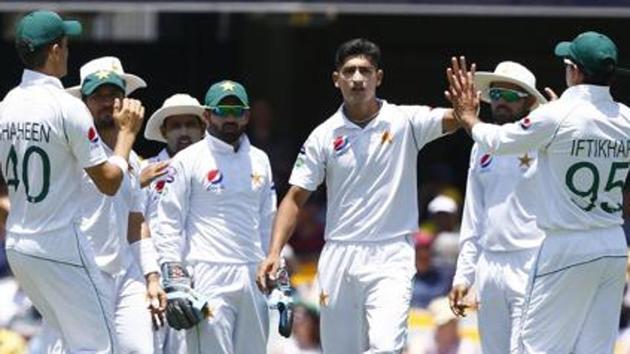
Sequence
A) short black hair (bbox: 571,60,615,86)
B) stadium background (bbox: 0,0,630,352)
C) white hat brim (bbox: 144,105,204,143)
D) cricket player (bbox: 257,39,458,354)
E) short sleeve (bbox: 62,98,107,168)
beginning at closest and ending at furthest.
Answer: short sleeve (bbox: 62,98,107,168), short black hair (bbox: 571,60,615,86), cricket player (bbox: 257,39,458,354), white hat brim (bbox: 144,105,204,143), stadium background (bbox: 0,0,630,352)

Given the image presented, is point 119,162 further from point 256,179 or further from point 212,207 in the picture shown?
point 256,179

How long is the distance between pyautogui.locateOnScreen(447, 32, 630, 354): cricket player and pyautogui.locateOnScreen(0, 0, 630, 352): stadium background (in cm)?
624

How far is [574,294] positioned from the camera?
11633 mm

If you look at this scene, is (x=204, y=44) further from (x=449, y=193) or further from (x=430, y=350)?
(x=430, y=350)

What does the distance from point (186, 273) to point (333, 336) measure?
0.98 meters

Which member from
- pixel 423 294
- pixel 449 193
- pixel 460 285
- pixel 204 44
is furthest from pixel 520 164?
pixel 204 44

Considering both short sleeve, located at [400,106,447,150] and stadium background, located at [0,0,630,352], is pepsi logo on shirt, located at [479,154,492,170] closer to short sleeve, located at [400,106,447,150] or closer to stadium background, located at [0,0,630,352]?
short sleeve, located at [400,106,447,150]

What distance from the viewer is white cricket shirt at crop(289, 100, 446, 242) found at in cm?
1245

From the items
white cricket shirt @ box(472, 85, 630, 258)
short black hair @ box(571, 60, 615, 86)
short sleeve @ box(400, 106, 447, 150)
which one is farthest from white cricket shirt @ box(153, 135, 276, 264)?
short black hair @ box(571, 60, 615, 86)

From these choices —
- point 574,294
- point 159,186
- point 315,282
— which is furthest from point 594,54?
point 315,282

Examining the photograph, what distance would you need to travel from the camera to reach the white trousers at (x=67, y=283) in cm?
1120

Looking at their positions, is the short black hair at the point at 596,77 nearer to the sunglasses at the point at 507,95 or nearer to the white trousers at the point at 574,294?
the white trousers at the point at 574,294

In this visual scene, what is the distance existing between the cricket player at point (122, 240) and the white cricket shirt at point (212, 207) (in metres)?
0.36

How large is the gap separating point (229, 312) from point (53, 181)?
6.60ft
